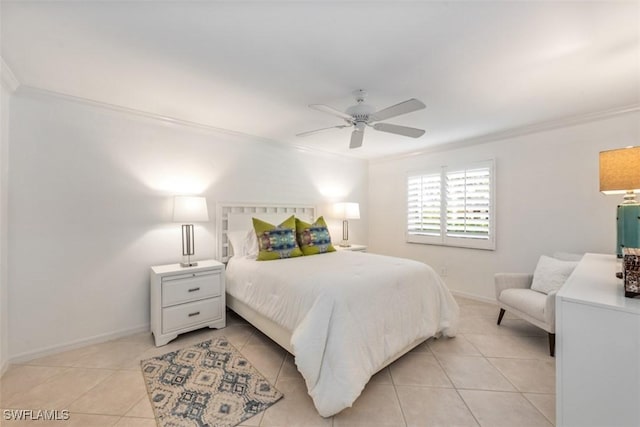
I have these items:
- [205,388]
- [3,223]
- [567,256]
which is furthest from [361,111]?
[3,223]

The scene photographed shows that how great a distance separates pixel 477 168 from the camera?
12.2ft

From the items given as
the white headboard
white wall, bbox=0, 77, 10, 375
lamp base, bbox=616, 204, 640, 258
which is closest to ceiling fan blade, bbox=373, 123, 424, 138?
lamp base, bbox=616, 204, 640, 258

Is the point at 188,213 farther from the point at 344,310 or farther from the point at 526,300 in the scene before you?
the point at 526,300

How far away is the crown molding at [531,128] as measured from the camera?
2707mm

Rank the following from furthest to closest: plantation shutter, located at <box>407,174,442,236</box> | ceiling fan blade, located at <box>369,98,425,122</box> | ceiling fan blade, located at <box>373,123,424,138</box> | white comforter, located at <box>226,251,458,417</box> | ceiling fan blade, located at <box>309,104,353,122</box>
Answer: plantation shutter, located at <box>407,174,442,236</box> < ceiling fan blade, located at <box>373,123,424,138</box> < ceiling fan blade, located at <box>309,104,353,122</box> < ceiling fan blade, located at <box>369,98,425,122</box> < white comforter, located at <box>226,251,458,417</box>

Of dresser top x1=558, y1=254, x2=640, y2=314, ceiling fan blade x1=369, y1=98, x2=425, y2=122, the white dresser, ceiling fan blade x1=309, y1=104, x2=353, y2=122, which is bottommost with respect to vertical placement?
the white dresser

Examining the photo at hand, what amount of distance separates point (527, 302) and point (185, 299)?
3482 millimetres

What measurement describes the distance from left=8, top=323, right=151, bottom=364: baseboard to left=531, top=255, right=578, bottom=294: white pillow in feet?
14.0

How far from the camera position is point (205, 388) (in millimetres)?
1922

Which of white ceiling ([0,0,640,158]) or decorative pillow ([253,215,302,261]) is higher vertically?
white ceiling ([0,0,640,158])

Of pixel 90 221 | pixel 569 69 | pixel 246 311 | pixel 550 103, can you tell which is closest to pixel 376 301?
pixel 246 311

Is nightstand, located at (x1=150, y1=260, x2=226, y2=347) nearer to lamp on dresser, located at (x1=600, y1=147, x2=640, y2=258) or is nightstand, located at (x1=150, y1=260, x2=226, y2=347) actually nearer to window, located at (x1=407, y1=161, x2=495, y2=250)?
window, located at (x1=407, y1=161, x2=495, y2=250)

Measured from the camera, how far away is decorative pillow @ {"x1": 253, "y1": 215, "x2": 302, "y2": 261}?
3080 mm

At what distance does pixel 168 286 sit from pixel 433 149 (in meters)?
4.19
